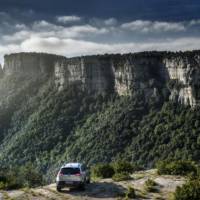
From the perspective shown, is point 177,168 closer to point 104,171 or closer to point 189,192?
point 104,171

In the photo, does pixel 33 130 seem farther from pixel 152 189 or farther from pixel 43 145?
pixel 152 189

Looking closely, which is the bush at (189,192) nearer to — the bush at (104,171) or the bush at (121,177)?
the bush at (121,177)

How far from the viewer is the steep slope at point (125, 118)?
153875 mm

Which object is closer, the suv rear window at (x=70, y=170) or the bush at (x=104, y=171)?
the suv rear window at (x=70, y=170)

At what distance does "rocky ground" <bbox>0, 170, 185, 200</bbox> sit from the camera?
41178 mm

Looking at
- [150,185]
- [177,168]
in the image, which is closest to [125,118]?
[177,168]

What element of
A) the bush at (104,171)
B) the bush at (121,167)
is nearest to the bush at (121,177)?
the bush at (104,171)

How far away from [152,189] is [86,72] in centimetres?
15411

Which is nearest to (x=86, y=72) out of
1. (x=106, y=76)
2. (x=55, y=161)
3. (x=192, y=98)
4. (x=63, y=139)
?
(x=106, y=76)

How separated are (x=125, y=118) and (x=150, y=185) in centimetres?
12775

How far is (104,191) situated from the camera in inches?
1699

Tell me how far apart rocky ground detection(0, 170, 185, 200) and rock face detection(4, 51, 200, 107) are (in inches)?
4378

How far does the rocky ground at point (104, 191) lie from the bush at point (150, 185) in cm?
22

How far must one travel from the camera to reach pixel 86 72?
196 meters
